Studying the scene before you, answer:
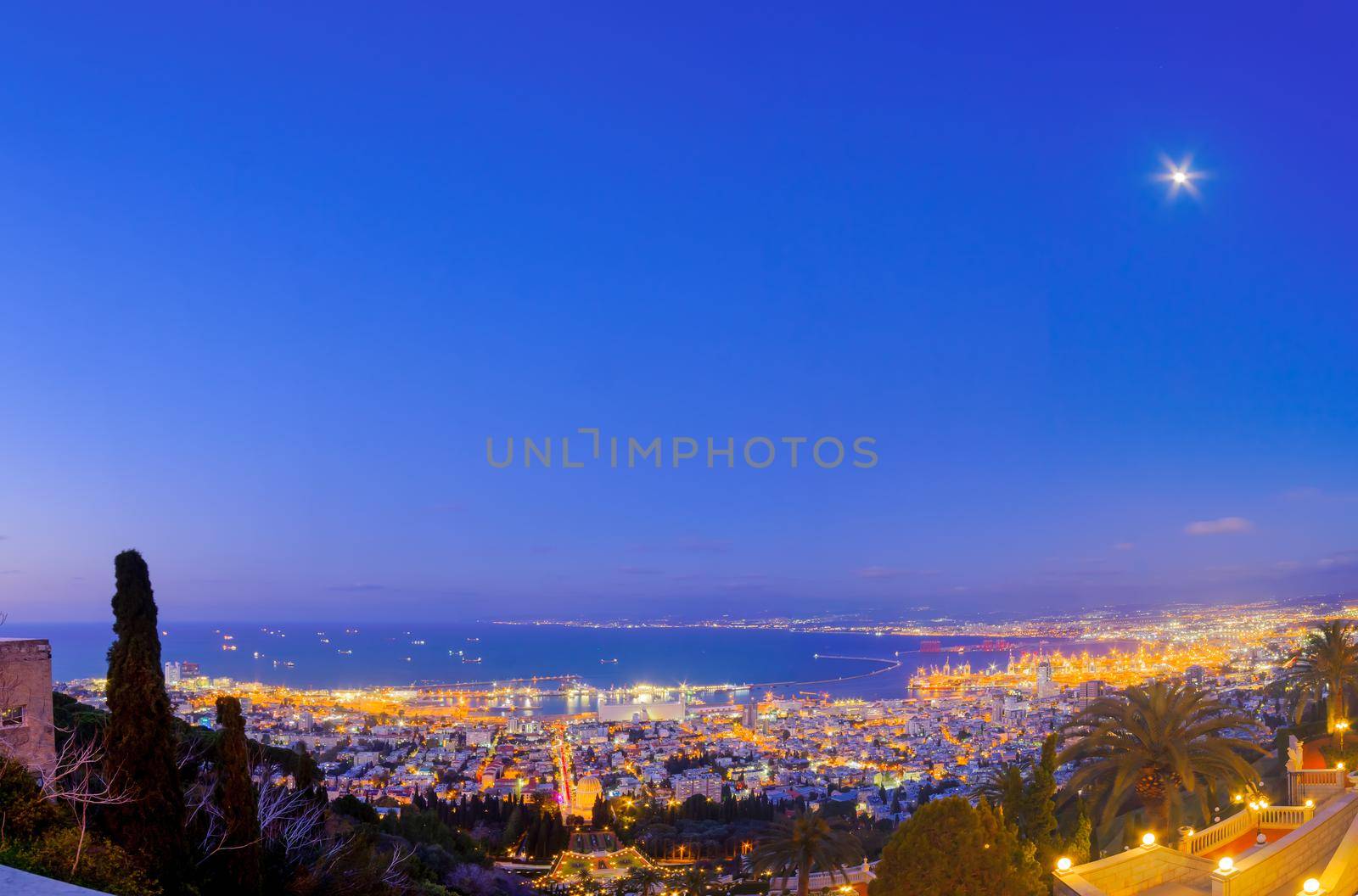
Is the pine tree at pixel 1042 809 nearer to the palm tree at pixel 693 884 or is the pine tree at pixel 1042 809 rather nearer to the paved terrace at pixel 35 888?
the palm tree at pixel 693 884

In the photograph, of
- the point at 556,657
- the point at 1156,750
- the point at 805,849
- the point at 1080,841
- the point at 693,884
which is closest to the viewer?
the point at 1156,750

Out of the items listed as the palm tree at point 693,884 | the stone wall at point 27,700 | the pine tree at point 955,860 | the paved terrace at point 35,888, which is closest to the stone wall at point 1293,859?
the pine tree at point 955,860

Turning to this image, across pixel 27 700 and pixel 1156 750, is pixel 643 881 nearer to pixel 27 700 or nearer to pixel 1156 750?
pixel 1156 750

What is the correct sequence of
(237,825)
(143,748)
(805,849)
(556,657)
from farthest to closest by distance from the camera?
(556,657) → (805,849) → (237,825) → (143,748)

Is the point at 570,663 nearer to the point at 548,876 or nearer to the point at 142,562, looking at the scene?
the point at 548,876

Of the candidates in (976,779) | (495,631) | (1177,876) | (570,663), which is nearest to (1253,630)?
(976,779)

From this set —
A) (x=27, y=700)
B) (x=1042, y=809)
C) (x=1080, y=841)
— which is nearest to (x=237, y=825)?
(x=27, y=700)
